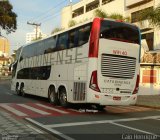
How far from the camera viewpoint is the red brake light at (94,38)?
54.9 ft

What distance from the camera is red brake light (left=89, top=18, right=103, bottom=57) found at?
54.9ft

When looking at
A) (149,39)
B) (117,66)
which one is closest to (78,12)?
(149,39)

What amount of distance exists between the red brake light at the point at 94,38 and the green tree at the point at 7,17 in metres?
20.4

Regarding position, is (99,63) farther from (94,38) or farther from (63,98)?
(63,98)

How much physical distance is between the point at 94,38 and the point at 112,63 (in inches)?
54.4

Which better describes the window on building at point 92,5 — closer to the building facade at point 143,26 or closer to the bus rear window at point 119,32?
the building facade at point 143,26

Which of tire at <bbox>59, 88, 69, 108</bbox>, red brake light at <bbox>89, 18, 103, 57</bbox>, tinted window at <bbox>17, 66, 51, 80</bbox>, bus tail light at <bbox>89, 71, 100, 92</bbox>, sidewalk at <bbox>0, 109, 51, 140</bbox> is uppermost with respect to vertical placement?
red brake light at <bbox>89, 18, 103, 57</bbox>

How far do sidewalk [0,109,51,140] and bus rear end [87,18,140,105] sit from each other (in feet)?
13.9

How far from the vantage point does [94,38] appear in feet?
55.1

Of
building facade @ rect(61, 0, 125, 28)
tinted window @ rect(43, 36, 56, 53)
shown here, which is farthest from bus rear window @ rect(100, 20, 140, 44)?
building facade @ rect(61, 0, 125, 28)

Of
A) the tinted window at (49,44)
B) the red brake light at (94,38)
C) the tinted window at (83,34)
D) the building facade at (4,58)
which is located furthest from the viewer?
the building facade at (4,58)

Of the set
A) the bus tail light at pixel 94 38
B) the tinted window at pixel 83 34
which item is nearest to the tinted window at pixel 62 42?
the tinted window at pixel 83 34

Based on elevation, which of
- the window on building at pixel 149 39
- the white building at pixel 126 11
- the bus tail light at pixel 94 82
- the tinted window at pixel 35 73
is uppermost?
the white building at pixel 126 11

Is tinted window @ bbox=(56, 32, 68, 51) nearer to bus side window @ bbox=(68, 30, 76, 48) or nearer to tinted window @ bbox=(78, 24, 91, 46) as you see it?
bus side window @ bbox=(68, 30, 76, 48)
